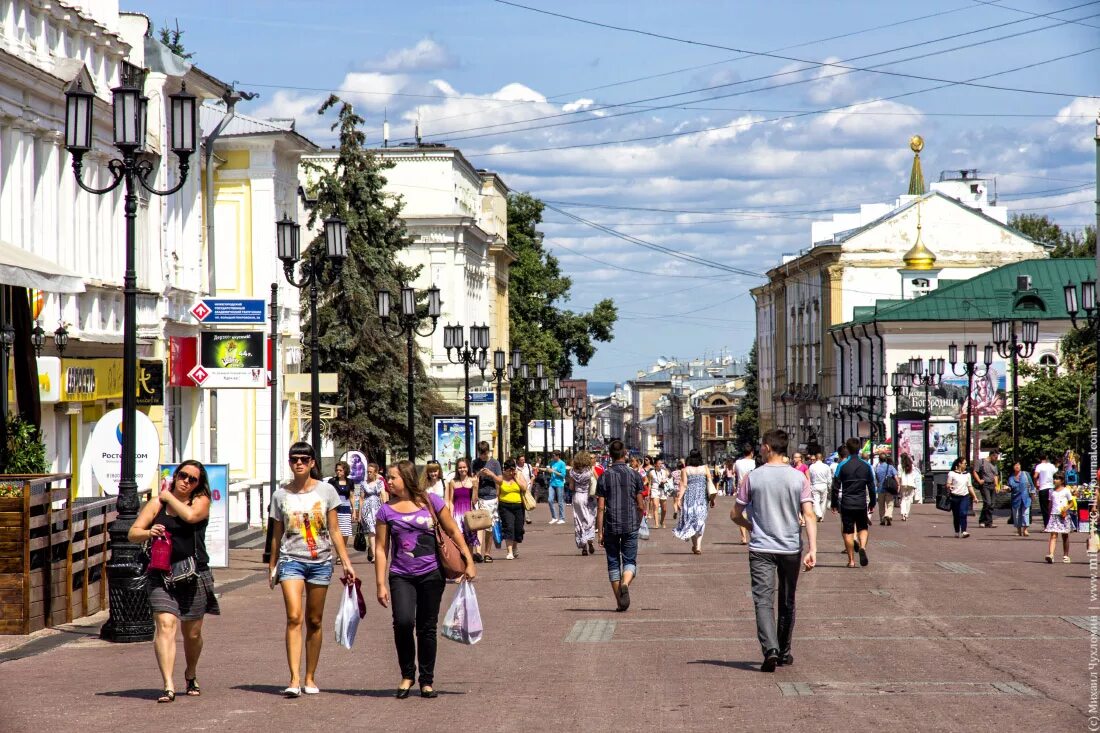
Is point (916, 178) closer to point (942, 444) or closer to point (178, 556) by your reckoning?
point (942, 444)

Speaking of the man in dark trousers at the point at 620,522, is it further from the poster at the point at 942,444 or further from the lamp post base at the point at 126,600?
the poster at the point at 942,444

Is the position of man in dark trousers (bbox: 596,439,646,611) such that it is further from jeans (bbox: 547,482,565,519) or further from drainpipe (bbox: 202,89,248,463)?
jeans (bbox: 547,482,565,519)

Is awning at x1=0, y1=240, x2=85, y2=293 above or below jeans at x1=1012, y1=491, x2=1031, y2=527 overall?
above

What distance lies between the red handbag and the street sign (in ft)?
61.1

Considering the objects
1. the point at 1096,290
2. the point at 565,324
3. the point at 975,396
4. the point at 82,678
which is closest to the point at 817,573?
the point at 82,678

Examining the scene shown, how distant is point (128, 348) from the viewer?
16.8 meters

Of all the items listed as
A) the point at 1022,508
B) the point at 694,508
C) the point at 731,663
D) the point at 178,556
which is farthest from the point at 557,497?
the point at 178,556

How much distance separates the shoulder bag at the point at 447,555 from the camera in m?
11.7

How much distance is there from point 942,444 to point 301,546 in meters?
54.8

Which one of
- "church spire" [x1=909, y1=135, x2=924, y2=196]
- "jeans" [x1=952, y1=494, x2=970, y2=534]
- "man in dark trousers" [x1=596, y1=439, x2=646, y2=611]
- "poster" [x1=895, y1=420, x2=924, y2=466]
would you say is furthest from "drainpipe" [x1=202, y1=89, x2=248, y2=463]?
"church spire" [x1=909, y1=135, x2=924, y2=196]

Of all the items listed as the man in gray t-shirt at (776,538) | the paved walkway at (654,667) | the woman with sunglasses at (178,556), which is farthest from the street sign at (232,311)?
the woman with sunglasses at (178,556)

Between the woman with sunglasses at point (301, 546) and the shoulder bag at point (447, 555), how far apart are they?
24.6 inches

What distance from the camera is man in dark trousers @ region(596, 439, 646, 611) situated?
18156 mm

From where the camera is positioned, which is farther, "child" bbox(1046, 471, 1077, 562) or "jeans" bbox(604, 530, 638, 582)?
"child" bbox(1046, 471, 1077, 562)
